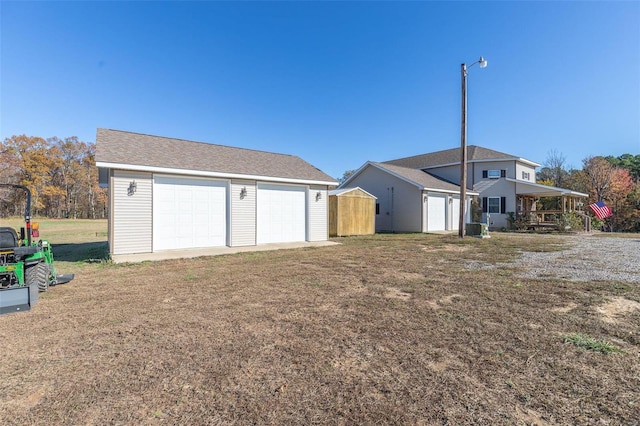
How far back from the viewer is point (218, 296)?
5.11m

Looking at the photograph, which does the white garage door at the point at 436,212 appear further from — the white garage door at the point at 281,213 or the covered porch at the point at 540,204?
the white garage door at the point at 281,213

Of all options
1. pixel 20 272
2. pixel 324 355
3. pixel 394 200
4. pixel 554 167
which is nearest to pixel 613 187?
pixel 554 167

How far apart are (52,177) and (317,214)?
4684 centimetres

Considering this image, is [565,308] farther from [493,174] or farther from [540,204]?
[540,204]

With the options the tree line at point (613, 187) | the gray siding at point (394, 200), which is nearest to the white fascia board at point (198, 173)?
the gray siding at point (394, 200)

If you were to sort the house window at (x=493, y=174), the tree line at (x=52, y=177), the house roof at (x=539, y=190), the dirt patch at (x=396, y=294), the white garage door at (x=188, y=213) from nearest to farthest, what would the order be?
the dirt patch at (x=396, y=294) → the white garage door at (x=188, y=213) → the house roof at (x=539, y=190) → the house window at (x=493, y=174) → the tree line at (x=52, y=177)

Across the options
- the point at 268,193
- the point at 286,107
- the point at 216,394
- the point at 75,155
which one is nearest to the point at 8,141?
the point at 75,155

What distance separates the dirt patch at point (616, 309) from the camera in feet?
12.9

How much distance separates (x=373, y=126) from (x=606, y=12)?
561 inches

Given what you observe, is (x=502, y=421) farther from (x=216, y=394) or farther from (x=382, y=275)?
(x=382, y=275)

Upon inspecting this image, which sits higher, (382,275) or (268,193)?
(268,193)

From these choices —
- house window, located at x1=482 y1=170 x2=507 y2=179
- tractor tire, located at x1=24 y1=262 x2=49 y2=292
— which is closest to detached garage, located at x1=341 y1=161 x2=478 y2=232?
house window, located at x1=482 y1=170 x2=507 y2=179

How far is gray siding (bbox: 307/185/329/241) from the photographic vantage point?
13797mm

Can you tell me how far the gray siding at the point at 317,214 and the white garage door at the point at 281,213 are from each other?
0.95 feet
